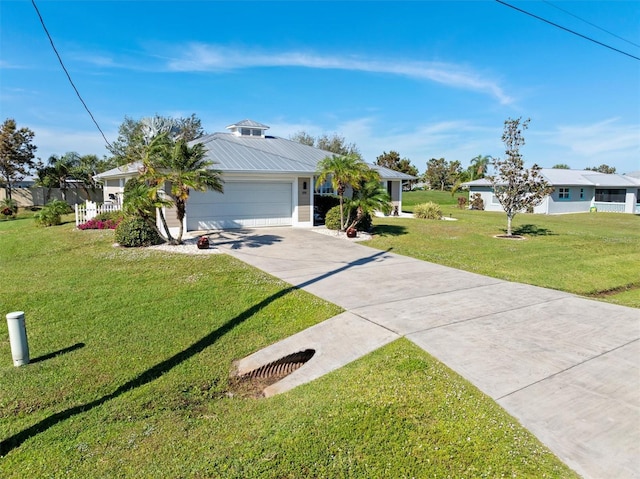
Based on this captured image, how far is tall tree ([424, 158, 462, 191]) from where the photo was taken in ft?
230

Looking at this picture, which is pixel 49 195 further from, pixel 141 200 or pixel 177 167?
pixel 177 167

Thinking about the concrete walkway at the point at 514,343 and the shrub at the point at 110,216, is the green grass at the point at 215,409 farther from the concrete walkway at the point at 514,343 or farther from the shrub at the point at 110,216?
the shrub at the point at 110,216

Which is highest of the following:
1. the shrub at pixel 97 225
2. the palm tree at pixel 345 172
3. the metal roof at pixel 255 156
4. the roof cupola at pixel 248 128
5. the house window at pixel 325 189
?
the roof cupola at pixel 248 128

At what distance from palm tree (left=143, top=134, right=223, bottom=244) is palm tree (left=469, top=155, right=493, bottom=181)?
4810cm

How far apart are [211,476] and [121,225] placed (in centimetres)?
1160

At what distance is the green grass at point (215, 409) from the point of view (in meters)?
3.51

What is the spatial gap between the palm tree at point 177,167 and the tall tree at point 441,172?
62.1 meters

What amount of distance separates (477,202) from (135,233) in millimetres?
31900

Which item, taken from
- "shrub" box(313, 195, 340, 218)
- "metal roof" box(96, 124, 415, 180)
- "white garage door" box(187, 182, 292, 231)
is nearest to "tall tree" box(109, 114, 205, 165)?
"metal roof" box(96, 124, 415, 180)

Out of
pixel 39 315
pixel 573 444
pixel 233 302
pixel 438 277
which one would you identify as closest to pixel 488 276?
pixel 438 277

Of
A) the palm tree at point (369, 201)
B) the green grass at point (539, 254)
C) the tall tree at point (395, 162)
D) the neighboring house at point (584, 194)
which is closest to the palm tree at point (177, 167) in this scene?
the palm tree at point (369, 201)

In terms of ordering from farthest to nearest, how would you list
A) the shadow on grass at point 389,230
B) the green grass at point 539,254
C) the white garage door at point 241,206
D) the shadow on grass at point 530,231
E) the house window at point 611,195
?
the house window at point 611,195 → the shadow on grass at point 530,231 → the shadow on grass at point 389,230 → the white garage door at point 241,206 → the green grass at point 539,254

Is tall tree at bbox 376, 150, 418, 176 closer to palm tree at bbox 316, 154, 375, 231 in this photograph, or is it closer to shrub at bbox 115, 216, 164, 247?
palm tree at bbox 316, 154, 375, 231

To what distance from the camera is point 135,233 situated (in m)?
13.1
